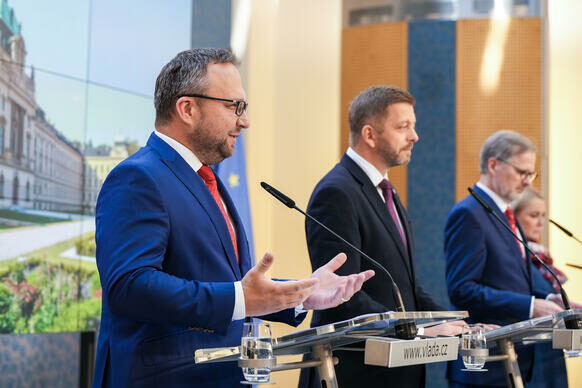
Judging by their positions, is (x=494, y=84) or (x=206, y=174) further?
(x=494, y=84)

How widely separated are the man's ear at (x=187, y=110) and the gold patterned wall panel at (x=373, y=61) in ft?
14.1

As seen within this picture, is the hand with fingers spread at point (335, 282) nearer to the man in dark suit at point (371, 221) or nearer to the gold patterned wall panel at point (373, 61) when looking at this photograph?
the man in dark suit at point (371, 221)

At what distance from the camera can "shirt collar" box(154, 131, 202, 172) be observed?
2.07m

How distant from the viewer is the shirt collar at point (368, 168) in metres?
2.98

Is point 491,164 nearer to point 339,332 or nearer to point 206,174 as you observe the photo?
point 206,174

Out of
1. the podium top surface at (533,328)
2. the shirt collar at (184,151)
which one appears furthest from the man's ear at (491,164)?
the shirt collar at (184,151)

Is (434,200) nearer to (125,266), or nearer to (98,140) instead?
(98,140)

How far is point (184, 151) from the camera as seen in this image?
207cm

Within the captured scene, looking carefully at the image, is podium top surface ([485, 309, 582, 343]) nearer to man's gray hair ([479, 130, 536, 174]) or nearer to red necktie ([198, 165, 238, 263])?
red necktie ([198, 165, 238, 263])

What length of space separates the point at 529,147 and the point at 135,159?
95.7 inches

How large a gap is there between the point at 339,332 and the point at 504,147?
234cm

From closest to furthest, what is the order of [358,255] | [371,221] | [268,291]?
[268,291] → [358,255] → [371,221]

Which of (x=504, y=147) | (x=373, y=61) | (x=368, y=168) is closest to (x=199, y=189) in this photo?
(x=368, y=168)

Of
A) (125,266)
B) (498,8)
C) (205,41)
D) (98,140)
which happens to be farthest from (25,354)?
(498,8)
